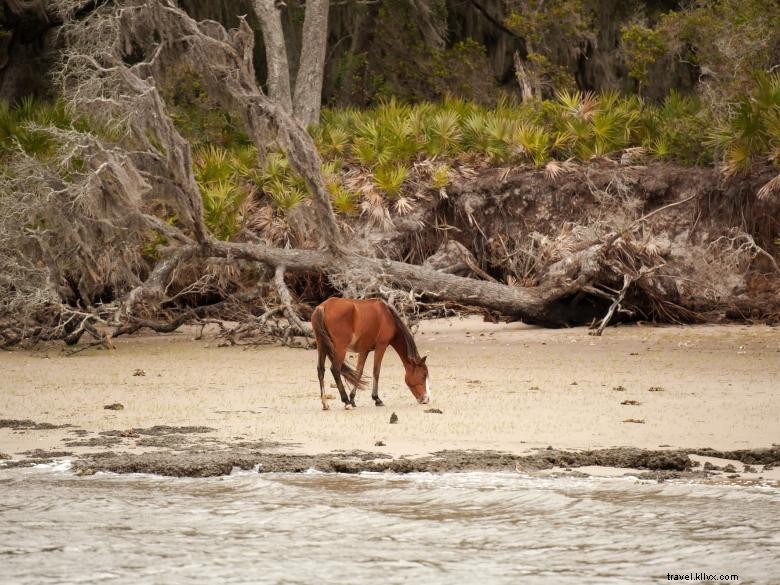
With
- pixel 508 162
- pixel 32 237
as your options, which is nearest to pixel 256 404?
pixel 32 237

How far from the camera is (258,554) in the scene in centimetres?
705

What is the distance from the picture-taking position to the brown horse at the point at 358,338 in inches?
422

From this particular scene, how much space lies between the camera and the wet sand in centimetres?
943

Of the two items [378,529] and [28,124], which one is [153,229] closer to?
[28,124]

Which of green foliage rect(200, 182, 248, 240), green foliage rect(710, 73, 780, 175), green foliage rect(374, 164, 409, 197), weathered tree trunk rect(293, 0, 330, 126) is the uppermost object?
weathered tree trunk rect(293, 0, 330, 126)

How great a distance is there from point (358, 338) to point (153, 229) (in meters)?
7.65

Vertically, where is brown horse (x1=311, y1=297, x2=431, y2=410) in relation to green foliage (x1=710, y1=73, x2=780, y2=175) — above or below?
below

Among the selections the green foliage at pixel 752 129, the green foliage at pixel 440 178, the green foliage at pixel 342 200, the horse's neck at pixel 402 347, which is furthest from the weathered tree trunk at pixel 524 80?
the horse's neck at pixel 402 347

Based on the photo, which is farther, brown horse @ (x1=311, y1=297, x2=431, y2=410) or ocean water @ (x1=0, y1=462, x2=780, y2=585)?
brown horse @ (x1=311, y1=297, x2=431, y2=410)

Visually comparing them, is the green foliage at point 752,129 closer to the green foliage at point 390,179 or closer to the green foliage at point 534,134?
the green foliage at point 534,134

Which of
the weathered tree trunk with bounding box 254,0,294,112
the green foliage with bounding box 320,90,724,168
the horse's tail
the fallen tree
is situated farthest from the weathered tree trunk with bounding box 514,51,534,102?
the horse's tail

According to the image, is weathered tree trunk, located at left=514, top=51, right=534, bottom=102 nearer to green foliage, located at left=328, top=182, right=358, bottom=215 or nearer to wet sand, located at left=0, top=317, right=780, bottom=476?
green foliage, located at left=328, top=182, right=358, bottom=215

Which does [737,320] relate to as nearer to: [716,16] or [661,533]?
[716,16]

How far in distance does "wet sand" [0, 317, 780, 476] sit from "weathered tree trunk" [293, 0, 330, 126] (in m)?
10.4
